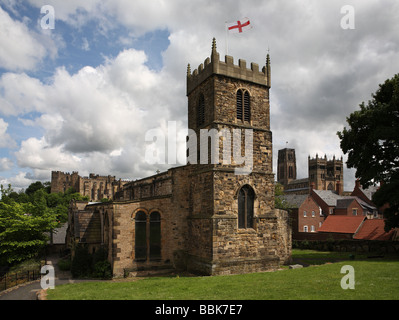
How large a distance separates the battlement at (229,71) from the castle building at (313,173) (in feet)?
343

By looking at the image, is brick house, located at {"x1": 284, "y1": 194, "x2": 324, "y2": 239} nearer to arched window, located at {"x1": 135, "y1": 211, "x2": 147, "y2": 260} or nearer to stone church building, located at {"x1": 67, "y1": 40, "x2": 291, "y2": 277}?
stone church building, located at {"x1": 67, "y1": 40, "x2": 291, "y2": 277}

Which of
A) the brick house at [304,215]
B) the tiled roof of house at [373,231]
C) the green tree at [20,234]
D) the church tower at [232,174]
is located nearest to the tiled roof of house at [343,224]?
the tiled roof of house at [373,231]

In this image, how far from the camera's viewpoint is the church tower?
19.2 metres

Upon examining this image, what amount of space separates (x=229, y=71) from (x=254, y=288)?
14500 mm

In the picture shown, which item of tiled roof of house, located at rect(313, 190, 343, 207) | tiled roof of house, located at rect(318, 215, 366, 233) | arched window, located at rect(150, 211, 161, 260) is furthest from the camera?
tiled roof of house, located at rect(313, 190, 343, 207)

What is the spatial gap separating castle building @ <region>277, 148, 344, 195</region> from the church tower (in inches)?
4111

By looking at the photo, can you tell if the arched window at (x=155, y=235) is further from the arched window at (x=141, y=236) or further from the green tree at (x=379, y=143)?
the green tree at (x=379, y=143)

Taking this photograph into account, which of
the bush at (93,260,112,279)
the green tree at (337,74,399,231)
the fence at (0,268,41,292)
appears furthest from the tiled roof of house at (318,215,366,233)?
the fence at (0,268,41,292)

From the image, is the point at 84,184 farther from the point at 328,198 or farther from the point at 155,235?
the point at 155,235

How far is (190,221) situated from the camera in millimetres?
21859
